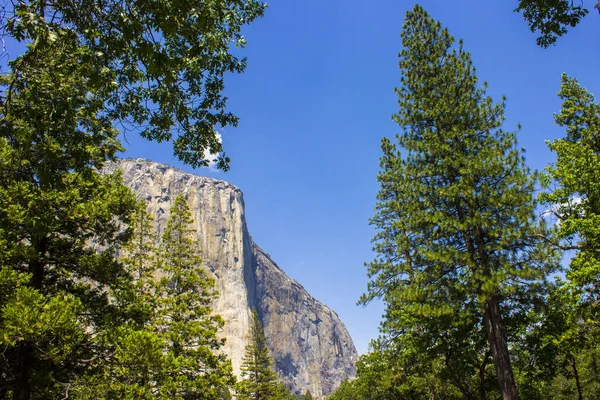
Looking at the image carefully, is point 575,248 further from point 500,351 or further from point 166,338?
point 166,338

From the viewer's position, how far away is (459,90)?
14898 mm

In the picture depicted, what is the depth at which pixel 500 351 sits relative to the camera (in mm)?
11711

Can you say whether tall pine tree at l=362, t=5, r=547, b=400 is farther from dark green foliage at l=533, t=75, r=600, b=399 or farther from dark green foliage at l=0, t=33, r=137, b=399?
dark green foliage at l=0, t=33, r=137, b=399

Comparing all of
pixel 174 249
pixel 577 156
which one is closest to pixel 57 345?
pixel 174 249

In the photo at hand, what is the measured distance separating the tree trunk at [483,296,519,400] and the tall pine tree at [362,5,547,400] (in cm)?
3

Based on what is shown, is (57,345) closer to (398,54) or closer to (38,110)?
(38,110)

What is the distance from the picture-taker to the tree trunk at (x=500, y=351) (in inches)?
444

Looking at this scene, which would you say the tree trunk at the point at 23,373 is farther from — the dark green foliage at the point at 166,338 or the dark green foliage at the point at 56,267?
the dark green foliage at the point at 166,338

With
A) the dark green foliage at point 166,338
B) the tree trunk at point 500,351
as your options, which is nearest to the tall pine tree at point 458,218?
the tree trunk at point 500,351

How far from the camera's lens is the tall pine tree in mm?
11977

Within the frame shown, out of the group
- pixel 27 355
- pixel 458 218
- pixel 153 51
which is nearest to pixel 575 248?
pixel 458 218

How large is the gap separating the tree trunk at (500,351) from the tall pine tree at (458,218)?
0.03 m

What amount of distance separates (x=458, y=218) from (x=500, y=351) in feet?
13.8

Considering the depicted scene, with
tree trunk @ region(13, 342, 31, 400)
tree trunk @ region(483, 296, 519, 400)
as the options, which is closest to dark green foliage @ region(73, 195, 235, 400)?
tree trunk @ region(13, 342, 31, 400)
